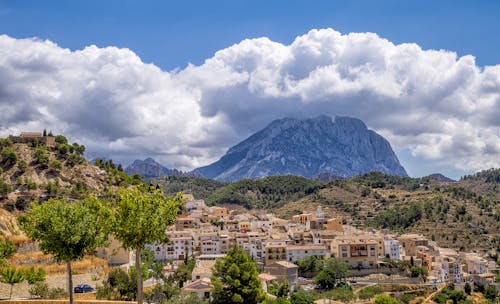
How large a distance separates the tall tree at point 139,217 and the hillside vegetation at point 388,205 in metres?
106

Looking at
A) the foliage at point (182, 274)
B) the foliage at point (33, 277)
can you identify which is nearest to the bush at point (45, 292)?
the foliage at point (33, 277)

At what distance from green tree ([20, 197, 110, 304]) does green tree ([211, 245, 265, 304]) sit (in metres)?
15.5

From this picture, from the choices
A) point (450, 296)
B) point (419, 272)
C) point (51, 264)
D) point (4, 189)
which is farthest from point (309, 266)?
point (4, 189)

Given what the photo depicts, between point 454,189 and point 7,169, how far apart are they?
116167 millimetres

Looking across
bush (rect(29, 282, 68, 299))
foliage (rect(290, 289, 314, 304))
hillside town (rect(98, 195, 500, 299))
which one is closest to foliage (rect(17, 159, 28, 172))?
hillside town (rect(98, 195, 500, 299))

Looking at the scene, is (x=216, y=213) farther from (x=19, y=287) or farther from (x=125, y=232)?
(x=125, y=232)

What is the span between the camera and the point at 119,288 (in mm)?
37719

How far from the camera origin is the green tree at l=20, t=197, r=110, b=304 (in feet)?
77.5

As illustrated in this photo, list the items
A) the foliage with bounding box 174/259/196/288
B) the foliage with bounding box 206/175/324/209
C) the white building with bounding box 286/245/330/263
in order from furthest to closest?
the foliage with bounding box 206/175/324/209 → the white building with bounding box 286/245/330/263 → the foliage with bounding box 174/259/196/288

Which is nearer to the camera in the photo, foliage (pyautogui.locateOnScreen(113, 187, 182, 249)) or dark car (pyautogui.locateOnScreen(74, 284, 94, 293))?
foliage (pyautogui.locateOnScreen(113, 187, 182, 249))

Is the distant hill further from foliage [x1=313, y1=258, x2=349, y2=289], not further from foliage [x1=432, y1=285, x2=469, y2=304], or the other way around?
foliage [x1=432, y1=285, x2=469, y2=304]

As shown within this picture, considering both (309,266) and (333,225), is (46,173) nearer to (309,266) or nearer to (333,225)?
(309,266)

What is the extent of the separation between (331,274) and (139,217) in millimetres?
54173

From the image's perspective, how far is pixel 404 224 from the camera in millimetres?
127438
